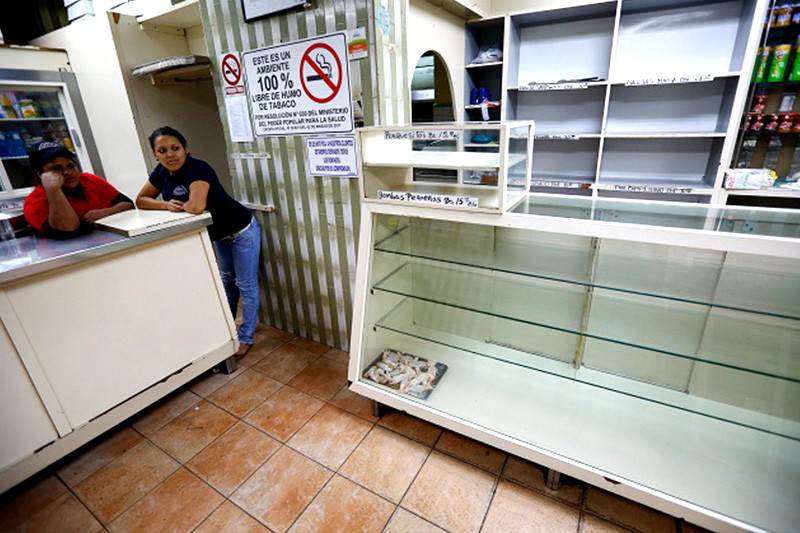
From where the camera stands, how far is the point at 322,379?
8.20ft

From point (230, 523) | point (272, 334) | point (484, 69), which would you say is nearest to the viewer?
point (230, 523)

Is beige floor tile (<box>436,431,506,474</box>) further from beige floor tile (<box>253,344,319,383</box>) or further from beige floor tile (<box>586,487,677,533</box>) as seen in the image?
beige floor tile (<box>253,344,319,383</box>)

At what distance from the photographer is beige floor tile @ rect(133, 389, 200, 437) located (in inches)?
85.0

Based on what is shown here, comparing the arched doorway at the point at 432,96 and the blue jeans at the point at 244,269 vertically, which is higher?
the arched doorway at the point at 432,96

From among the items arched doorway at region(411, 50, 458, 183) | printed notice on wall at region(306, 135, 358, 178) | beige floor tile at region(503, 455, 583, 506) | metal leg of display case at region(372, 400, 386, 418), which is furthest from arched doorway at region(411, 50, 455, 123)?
beige floor tile at region(503, 455, 583, 506)

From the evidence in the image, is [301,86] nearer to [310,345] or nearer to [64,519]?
[310,345]

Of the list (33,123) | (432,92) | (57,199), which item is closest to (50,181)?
(57,199)

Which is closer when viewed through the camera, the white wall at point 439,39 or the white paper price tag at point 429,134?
the white paper price tag at point 429,134

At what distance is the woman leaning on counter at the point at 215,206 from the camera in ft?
7.16

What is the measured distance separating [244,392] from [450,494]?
144cm

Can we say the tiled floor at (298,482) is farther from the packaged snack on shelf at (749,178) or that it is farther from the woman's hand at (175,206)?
the packaged snack on shelf at (749,178)

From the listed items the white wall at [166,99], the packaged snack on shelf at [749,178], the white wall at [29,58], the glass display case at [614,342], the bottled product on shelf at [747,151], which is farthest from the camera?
the white wall at [29,58]

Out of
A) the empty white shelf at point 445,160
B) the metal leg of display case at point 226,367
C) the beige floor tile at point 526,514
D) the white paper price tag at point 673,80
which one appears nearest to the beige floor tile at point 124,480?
the metal leg of display case at point 226,367

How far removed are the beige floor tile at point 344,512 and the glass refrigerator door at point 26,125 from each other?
12.3 ft
